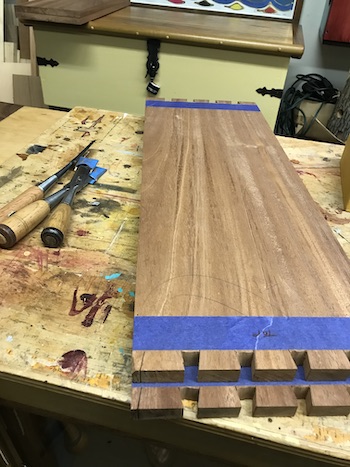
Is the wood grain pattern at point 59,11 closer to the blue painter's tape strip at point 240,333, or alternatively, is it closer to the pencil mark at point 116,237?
the pencil mark at point 116,237

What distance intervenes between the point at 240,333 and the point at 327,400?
123mm

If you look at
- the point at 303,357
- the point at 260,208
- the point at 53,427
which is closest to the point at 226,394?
the point at 303,357

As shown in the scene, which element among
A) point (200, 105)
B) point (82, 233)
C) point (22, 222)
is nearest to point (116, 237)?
point (82, 233)

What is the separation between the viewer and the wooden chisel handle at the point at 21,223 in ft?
2.22

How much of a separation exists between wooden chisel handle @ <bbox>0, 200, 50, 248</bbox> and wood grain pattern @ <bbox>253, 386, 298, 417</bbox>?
464 mm

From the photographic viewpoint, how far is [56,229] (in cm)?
70

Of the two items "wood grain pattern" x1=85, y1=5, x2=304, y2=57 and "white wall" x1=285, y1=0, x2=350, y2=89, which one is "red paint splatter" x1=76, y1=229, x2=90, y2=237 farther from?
"white wall" x1=285, y1=0, x2=350, y2=89

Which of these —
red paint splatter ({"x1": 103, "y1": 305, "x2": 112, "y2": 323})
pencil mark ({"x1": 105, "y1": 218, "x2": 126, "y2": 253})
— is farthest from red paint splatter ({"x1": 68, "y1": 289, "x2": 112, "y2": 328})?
pencil mark ({"x1": 105, "y1": 218, "x2": 126, "y2": 253})

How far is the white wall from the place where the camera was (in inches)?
78.2

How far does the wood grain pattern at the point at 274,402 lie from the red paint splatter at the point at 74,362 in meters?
0.22

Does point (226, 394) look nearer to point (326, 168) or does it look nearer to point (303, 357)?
point (303, 357)

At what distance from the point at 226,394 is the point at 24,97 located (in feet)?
6.79

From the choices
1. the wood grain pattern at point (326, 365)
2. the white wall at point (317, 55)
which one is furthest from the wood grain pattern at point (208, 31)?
the wood grain pattern at point (326, 365)

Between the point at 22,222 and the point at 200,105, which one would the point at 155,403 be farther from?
the point at 200,105
